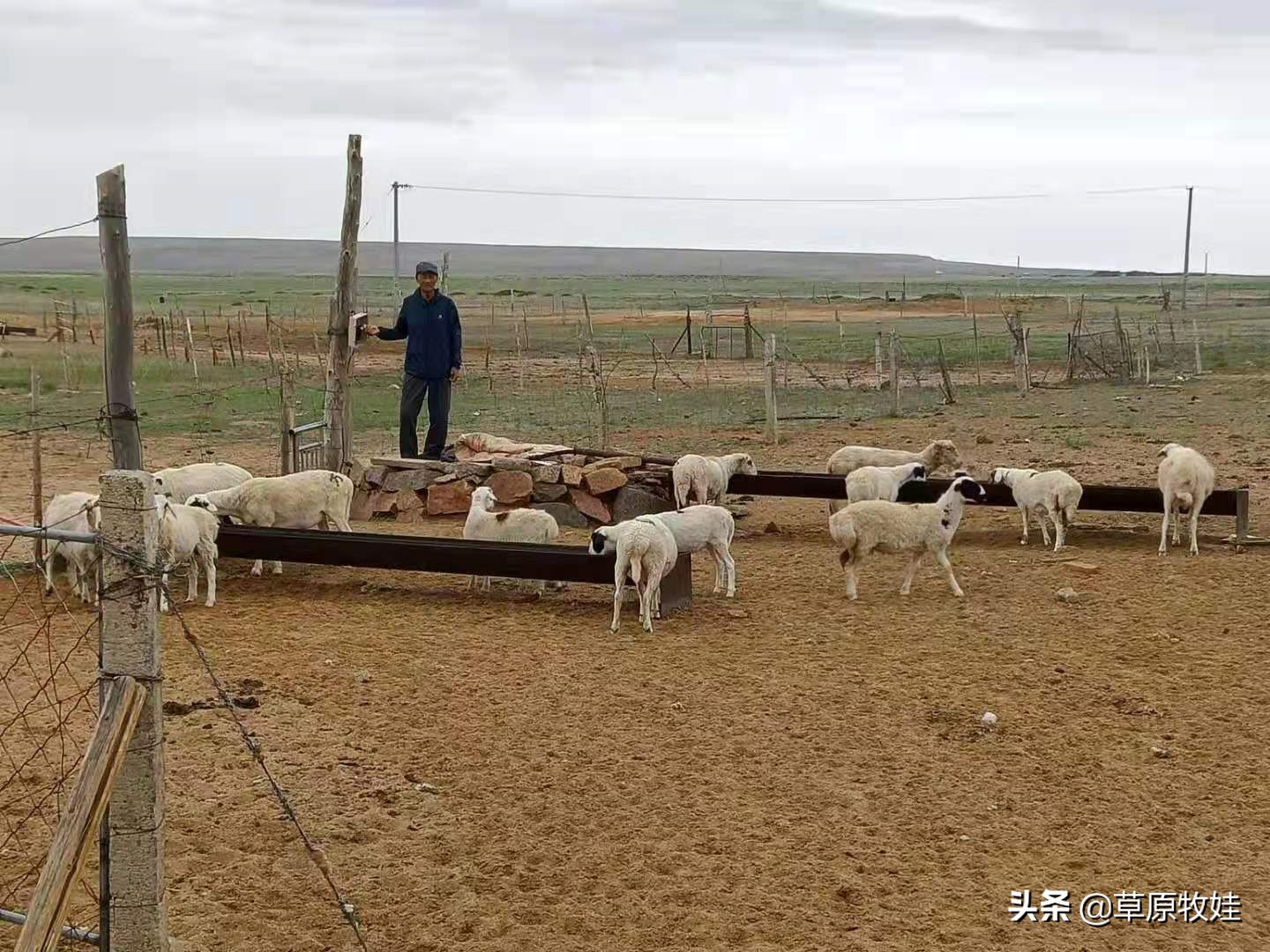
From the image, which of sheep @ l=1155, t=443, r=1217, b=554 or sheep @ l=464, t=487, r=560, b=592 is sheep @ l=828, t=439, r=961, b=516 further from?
sheep @ l=464, t=487, r=560, b=592

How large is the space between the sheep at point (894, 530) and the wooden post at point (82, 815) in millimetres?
7492

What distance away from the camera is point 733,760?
7.48 m

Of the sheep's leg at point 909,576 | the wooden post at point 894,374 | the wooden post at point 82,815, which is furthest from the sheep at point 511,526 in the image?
the wooden post at point 894,374

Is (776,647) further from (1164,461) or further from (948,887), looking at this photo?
(1164,461)

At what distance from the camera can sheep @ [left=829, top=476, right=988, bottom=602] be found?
36.7 ft

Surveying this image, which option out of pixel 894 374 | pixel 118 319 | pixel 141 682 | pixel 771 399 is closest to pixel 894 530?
pixel 118 319

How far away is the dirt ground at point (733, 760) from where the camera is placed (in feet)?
18.9

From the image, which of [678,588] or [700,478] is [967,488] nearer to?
[678,588]

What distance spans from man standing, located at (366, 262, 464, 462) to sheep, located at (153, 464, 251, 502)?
6.93ft

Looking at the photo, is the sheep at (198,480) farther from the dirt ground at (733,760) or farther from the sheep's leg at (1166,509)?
the sheep's leg at (1166,509)

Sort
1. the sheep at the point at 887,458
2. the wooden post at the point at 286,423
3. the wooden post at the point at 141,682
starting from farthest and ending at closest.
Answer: the sheep at the point at 887,458
the wooden post at the point at 286,423
the wooden post at the point at 141,682

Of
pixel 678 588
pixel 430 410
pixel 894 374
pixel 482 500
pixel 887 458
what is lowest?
pixel 678 588

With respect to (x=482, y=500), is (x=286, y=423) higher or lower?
higher

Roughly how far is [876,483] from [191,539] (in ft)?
20.8
